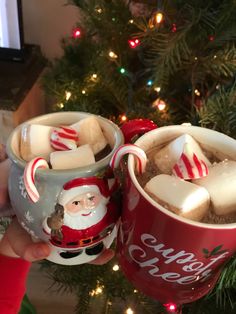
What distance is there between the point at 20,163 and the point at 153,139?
120mm

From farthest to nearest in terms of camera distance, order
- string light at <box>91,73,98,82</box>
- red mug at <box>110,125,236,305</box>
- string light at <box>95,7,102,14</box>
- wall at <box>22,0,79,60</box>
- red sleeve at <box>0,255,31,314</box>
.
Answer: wall at <box>22,0,79,60</box> → string light at <box>91,73,98,82</box> → string light at <box>95,7,102,14</box> → red sleeve at <box>0,255,31,314</box> → red mug at <box>110,125,236,305</box>

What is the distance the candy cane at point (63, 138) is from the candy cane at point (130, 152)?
46 millimetres

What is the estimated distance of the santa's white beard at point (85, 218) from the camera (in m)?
0.34

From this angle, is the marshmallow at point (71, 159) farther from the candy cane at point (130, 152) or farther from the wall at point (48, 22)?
the wall at point (48, 22)

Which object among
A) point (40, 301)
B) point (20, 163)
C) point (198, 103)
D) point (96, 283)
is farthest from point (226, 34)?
point (40, 301)

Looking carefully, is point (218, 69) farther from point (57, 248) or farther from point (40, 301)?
point (40, 301)

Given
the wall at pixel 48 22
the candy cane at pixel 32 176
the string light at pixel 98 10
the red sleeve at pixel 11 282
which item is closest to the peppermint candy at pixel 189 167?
the candy cane at pixel 32 176

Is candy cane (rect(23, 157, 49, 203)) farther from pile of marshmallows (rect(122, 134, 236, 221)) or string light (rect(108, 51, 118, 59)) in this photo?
string light (rect(108, 51, 118, 59))

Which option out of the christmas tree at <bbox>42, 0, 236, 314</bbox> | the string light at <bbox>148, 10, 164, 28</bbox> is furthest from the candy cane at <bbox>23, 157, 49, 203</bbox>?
the string light at <bbox>148, 10, 164, 28</bbox>

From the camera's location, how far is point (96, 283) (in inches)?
33.3

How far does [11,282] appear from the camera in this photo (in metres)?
0.60

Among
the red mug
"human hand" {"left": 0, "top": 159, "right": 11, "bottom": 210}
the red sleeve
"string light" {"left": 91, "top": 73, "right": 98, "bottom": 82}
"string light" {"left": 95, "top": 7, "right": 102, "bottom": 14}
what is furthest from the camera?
"string light" {"left": 91, "top": 73, "right": 98, "bottom": 82}

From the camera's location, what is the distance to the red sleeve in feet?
1.93

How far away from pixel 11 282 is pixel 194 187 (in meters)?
0.39
